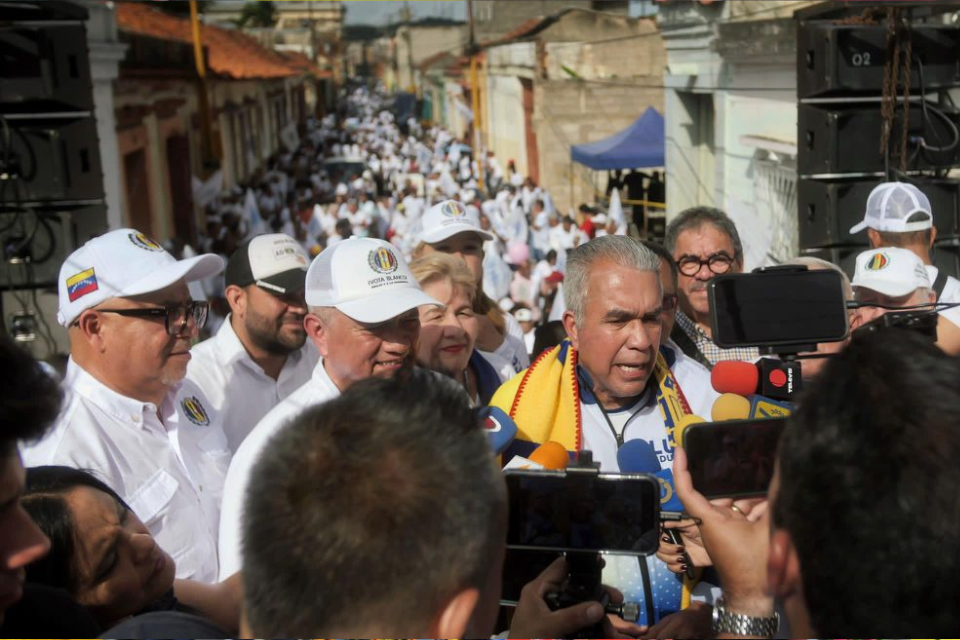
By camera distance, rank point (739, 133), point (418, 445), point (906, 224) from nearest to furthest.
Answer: point (418, 445) < point (906, 224) < point (739, 133)

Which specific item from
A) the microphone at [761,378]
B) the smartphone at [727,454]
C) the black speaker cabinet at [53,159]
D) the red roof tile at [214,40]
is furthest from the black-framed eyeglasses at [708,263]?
the red roof tile at [214,40]

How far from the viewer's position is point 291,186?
22.3 meters

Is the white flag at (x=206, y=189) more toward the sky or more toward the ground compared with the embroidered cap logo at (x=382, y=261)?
more toward the ground

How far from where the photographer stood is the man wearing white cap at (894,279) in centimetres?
356

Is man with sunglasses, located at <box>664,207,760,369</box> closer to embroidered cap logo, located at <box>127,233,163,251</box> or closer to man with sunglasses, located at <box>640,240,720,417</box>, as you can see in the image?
man with sunglasses, located at <box>640,240,720,417</box>

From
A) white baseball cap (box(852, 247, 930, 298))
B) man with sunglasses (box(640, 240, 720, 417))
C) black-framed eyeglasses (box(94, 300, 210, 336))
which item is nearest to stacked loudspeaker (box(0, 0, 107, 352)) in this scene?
black-framed eyeglasses (box(94, 300, 210, 336))

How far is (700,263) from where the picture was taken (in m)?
3.91

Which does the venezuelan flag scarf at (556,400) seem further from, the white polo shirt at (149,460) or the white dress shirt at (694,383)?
the white polo shirt at (149,460)

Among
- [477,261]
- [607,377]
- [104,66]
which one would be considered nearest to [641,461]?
[607,377]

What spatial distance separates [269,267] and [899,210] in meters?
2.84

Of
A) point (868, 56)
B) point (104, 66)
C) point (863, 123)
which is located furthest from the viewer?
point (104, 66)

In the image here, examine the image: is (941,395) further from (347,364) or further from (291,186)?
(291,186)

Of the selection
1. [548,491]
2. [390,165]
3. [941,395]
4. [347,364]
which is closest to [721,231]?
[347,364]

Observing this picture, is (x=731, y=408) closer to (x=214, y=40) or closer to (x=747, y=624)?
(x=747, y=624)
